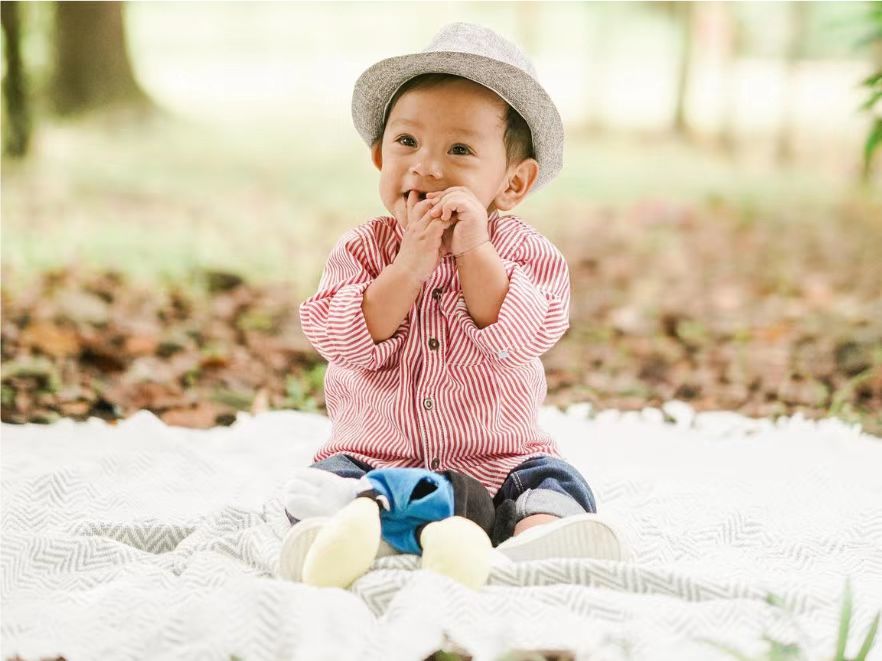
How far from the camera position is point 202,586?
5.03 ft

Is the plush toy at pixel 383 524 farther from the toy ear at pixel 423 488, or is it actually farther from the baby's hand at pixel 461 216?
the baby's hand at pixel 461 216

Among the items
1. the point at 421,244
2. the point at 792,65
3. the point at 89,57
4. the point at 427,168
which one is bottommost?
the point at 421,244

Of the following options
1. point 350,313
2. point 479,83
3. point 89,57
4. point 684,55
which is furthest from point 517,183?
point 684,55

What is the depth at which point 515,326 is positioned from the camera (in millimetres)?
1782

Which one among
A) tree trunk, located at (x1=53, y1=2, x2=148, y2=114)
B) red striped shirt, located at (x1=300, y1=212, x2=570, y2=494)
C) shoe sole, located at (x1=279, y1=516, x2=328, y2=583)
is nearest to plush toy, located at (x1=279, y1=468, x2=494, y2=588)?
shoe sole, located at (x1=279, y1=516, x2=328, y2=583)

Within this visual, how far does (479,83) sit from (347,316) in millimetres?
469

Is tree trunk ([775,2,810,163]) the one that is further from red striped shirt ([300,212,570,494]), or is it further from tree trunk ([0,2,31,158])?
red striped shirt ([300,212,570,494])

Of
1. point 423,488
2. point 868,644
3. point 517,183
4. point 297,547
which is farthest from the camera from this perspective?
point 517,183

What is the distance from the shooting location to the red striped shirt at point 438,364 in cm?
184

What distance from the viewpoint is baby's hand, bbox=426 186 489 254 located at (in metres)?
1.76

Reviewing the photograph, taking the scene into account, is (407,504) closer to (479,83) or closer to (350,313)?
(350,313)

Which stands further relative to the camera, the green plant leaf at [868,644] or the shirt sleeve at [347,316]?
the shirt sleeve at [347,316]

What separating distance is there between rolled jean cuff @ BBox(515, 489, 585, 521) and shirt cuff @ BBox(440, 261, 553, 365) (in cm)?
23

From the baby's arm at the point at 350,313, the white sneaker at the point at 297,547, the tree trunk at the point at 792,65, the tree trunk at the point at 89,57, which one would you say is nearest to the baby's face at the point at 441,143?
the baby's arm at the point at 350,313
